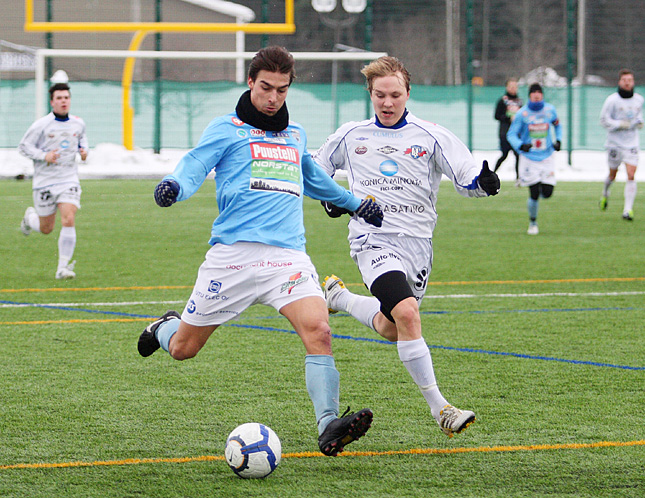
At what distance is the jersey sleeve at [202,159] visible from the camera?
182 inches

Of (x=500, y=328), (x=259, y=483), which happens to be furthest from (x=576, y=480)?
(x=500, y=328)

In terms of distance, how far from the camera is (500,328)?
796 cm

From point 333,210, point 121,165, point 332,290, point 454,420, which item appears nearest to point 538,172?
point 332,290

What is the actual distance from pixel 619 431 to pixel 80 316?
4.80 meters

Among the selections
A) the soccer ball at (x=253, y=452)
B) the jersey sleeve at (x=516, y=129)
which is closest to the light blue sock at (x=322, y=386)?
the soccer ball at (x=253, y=452)

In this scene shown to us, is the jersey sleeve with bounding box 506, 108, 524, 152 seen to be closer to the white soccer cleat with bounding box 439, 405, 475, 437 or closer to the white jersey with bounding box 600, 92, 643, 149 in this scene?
the white jersey with bounding box 600, 92, 643, 149

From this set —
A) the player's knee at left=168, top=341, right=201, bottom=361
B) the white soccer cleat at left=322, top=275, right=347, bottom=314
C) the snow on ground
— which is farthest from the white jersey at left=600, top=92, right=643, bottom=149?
the player's knee at left=168, top=341, right=201, bottom=361

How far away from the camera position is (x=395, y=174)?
5.90 m

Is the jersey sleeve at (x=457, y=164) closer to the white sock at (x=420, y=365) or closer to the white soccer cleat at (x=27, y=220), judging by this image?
the white sock at (x=420, y=365)

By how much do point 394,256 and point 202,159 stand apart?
1407mm

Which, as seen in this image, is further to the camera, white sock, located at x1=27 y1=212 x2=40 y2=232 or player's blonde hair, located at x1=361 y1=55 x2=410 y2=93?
white sock, located at x1=27 y1=212 x2=40 y2=232

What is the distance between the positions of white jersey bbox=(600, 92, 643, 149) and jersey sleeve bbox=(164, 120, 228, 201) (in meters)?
12.3

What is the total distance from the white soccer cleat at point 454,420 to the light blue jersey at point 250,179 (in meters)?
1.00

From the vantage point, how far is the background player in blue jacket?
14.9m
